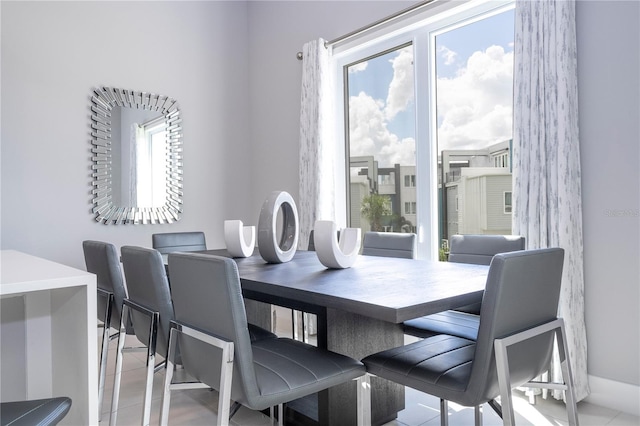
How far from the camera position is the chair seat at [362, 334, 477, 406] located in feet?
4.74

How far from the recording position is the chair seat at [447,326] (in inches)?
81.9

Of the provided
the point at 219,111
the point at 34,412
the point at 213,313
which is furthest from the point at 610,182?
the point at 219,111

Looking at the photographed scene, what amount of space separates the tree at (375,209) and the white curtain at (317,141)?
0.97 ft

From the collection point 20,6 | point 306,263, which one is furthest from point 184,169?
point 306,263

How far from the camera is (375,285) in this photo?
5.49 feet

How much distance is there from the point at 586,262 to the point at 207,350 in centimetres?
216

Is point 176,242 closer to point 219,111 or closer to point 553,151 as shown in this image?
point 219,111

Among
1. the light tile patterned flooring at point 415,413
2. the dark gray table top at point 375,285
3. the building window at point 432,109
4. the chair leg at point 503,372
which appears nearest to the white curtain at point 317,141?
the building window at point 432,109

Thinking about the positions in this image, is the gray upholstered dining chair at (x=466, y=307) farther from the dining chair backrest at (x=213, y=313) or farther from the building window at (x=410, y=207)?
the building window at (x=410, y=207)

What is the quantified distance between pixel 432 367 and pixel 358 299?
0.39m

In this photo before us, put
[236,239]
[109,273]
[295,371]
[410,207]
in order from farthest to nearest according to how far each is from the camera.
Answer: [410,207], [236,239], [109,273], [295,371]

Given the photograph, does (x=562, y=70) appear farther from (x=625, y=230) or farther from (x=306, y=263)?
(x=306, y=263)

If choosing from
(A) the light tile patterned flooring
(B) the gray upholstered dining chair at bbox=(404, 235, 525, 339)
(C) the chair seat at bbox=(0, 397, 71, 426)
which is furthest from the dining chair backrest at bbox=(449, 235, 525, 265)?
(C) the chair seat at bbox=(0, 397, 71, 426)

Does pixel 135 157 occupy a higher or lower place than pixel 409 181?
higher
